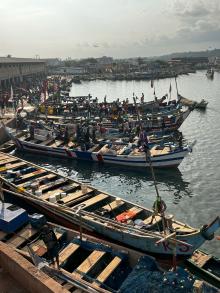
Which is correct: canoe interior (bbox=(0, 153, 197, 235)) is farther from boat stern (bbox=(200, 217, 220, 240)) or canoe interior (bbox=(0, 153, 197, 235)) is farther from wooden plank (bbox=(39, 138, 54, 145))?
wooden plank (bbox=(39, 138, 54, 145))

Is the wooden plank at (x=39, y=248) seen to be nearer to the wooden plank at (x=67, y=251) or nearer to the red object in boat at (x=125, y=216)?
the wooden plank at (x=67, y=251)

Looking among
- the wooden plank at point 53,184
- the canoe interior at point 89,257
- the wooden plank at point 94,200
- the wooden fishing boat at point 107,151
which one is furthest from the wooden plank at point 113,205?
the wooden fishing boat at point 107,151

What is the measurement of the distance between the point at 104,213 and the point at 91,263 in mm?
4940

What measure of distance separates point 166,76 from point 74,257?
146743 millimetres

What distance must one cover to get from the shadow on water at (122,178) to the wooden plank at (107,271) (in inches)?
499

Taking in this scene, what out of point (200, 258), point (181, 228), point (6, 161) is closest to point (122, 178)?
point (6, 161)

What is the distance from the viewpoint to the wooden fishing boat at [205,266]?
16438 mm

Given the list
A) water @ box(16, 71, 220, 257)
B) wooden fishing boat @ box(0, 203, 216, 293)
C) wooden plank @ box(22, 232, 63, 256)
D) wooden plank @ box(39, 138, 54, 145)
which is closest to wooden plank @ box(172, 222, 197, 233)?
water @ box(16, 71, 220, 257)

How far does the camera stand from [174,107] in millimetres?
55656

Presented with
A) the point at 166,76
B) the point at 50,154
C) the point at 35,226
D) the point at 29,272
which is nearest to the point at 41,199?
the point at 35,226

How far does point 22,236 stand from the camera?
18344mm

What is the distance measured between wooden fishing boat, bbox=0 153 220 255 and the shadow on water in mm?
6325

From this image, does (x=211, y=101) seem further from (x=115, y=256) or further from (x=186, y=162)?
(x=115, y=256)

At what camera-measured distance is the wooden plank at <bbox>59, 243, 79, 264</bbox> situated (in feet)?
52.9
